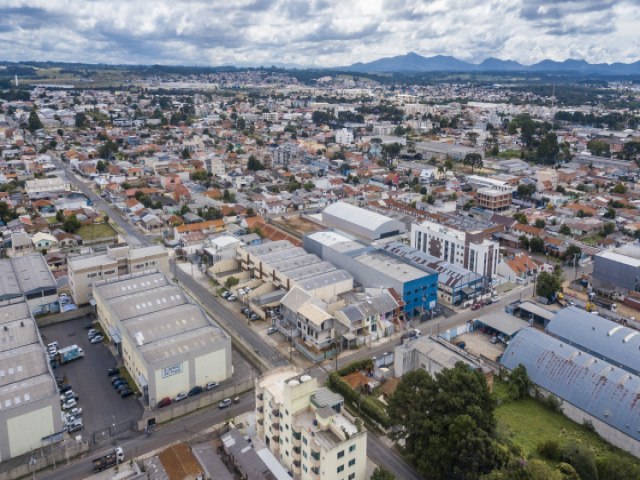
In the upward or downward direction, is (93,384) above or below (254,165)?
below

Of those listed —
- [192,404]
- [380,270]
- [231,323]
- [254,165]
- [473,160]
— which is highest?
[473,160]

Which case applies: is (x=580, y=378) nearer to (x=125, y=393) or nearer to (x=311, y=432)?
(x=311, y=432)

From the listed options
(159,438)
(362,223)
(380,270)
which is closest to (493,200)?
(362,223)

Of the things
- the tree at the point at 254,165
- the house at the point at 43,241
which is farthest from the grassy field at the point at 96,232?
the tree at the point at 254,165

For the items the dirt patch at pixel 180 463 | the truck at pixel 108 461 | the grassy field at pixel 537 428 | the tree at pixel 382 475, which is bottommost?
the grassy field at pixel 537 428

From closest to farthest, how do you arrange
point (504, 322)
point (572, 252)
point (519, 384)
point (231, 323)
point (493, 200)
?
point (519, 384) < point (504, 322) < point (231, 323) < point (572, 252) < point (493, 200)

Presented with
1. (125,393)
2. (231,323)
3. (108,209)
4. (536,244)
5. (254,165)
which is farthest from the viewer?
(254,165)

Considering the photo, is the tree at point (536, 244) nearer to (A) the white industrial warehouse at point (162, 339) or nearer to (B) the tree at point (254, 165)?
(A) the white industrial warehouse at point (162, 339)
